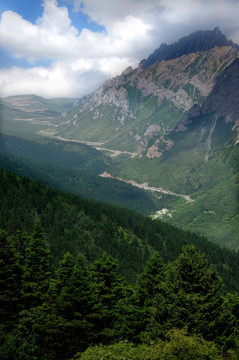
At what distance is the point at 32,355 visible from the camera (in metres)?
41.4

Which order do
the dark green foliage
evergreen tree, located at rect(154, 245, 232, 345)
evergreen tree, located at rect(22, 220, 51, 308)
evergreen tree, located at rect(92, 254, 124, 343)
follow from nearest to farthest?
1. the dark green foliage
2. evergreen tree, located at rect(154, 245, 232, 345)
3. evergreen tree, located at rect(92, 254, 124, 343)
4. evergreen tree, located at rect(22, 220, 51, 308)

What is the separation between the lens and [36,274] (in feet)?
206

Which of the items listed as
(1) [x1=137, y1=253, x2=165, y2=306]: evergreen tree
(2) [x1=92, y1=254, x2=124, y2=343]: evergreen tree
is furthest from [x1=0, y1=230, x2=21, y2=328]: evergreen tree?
(1) [x1=137, y1=253, x2=165, y2=306]: evergreen tree

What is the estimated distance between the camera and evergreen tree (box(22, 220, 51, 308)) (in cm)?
5903

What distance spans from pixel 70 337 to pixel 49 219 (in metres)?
119

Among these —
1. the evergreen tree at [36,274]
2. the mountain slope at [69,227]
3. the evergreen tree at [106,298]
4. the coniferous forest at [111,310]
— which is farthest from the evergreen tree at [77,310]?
the mountain slope at [69,227]

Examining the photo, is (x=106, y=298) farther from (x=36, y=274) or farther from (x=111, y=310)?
(x=36, y=274)

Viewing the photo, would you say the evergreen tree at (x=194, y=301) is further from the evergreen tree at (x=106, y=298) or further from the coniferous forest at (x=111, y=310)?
the evergreen tree at (x=106, y=298)

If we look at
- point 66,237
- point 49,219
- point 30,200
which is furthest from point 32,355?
point 30,200

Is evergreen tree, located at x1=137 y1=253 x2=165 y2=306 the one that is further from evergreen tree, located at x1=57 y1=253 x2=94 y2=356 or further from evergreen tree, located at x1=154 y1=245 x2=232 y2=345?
evergreen tree, located at x1=57 y1=253 x2=94 y2=356

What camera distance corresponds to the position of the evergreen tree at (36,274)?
59031 millimetres

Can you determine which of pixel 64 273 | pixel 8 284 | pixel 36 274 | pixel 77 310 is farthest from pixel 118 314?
pixel 8 284

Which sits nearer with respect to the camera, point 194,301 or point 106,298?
point 194,301

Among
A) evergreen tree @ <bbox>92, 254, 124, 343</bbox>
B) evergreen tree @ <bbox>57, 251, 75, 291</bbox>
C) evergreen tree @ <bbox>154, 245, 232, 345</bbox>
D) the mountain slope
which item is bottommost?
the mountain slope
